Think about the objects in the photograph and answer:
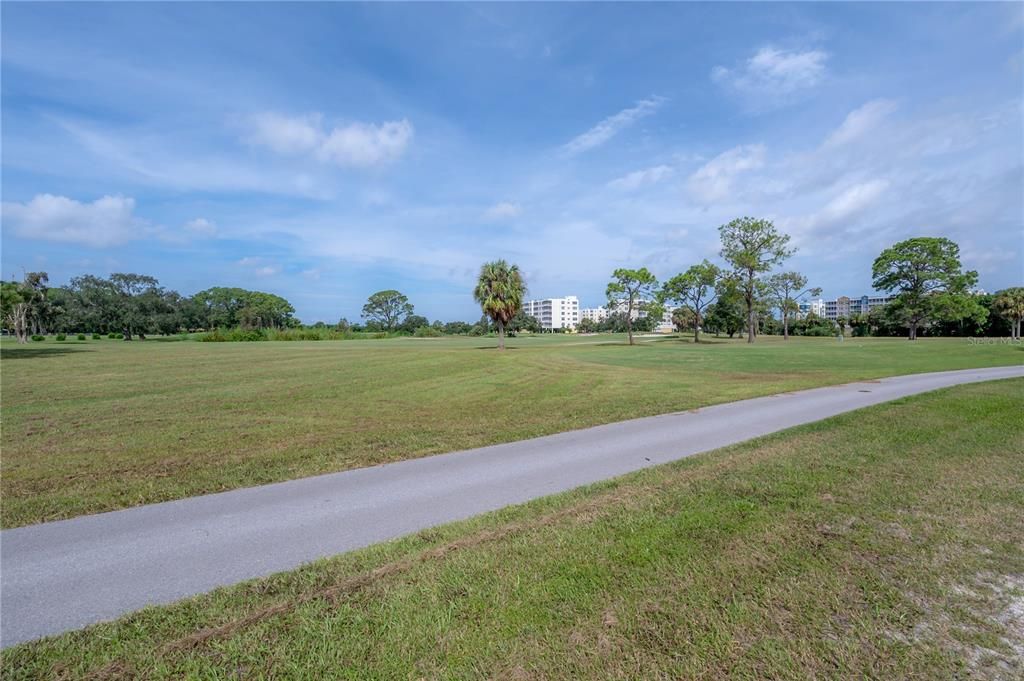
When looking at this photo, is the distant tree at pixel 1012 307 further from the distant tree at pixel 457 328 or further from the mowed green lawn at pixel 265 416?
the distant tree at pixel 457 328

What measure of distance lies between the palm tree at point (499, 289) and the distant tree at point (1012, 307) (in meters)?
62.9

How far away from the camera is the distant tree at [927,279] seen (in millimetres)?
48625

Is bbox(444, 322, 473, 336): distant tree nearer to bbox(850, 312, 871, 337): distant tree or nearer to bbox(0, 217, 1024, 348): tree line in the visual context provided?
bbox(0, 217, 1024, 348): tree line

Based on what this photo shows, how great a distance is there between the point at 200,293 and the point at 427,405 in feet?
470

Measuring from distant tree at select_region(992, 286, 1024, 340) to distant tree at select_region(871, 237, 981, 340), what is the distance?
29.4 ft

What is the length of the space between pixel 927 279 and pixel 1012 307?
49.1ft

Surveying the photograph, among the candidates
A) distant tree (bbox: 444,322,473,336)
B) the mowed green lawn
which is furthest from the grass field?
distant tree (bbox: 444,322,473,336)

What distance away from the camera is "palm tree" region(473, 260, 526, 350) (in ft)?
130

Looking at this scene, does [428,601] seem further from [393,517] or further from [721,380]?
[721,380]

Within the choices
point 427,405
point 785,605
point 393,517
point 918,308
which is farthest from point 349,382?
point 918,308

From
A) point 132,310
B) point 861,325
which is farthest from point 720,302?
point 132,310

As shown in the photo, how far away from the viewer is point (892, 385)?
14789 millimetres

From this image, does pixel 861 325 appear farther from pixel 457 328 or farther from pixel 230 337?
pixel 230 337

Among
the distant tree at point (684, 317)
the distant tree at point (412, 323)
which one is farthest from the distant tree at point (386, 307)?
the distant tree at point (684, 317)
